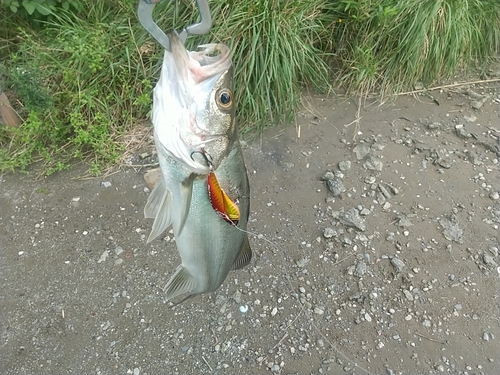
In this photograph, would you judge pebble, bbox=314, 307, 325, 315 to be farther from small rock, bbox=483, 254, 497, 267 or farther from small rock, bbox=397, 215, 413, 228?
small rock, bbox=483, 254, 497, 267

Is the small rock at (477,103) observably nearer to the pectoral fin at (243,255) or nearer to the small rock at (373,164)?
the small rock at (373,164)

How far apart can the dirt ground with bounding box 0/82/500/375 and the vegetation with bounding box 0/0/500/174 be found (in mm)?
289

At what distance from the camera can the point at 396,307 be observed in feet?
9.27

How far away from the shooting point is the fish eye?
143 centimetres

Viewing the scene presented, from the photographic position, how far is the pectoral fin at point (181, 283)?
177 cm

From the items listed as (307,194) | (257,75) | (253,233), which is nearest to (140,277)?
(253,233)

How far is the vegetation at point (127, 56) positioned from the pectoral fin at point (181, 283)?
1.99 metres

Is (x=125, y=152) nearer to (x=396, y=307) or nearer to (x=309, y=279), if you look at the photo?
(x=309, y=279)

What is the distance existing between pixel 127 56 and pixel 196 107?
8.23 feet

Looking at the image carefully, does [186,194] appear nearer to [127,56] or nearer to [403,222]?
[403,222]

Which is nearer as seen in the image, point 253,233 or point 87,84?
point 253,233

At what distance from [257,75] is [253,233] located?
53.5 inches

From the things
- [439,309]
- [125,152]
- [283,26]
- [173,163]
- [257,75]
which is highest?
[173,163]

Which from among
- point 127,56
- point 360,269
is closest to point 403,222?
point 360,269
